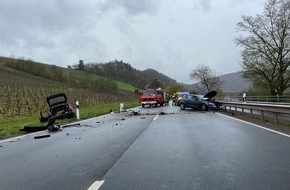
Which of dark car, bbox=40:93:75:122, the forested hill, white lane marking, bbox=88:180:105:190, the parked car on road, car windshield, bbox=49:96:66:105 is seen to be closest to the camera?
white lane marking, bbox=88:180:105:190

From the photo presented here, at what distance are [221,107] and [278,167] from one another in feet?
81.5

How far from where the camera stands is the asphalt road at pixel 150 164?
19.5 feet

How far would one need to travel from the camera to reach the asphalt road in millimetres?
5957

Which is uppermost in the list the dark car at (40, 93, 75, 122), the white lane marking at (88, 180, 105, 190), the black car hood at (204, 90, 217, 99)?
the black car hood at (204, 90, 217, 99)

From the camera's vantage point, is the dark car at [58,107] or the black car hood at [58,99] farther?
the black car hood at [58,99]

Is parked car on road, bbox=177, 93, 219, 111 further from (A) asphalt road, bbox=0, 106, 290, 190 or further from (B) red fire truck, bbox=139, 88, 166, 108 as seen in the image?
(A) asphalt road, bbox=0, 106, 290, 190

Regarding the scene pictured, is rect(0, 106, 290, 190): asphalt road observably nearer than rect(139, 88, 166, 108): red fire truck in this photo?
Yes

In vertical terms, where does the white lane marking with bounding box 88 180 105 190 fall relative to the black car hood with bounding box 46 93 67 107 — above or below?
below

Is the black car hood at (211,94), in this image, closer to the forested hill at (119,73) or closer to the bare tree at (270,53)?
the bare tree at (270,53)

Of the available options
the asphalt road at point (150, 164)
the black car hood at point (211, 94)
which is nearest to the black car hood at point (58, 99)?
the asphalt road at point (150, 164)

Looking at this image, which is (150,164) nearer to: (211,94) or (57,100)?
(57,100)

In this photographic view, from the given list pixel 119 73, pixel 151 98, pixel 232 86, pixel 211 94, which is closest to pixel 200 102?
pixel 211 94

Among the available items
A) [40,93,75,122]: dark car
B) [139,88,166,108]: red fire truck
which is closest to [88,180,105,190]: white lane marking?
[40,93,75,122]: dark car

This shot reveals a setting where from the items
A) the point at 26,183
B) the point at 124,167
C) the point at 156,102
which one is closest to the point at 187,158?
the point at 124,167
